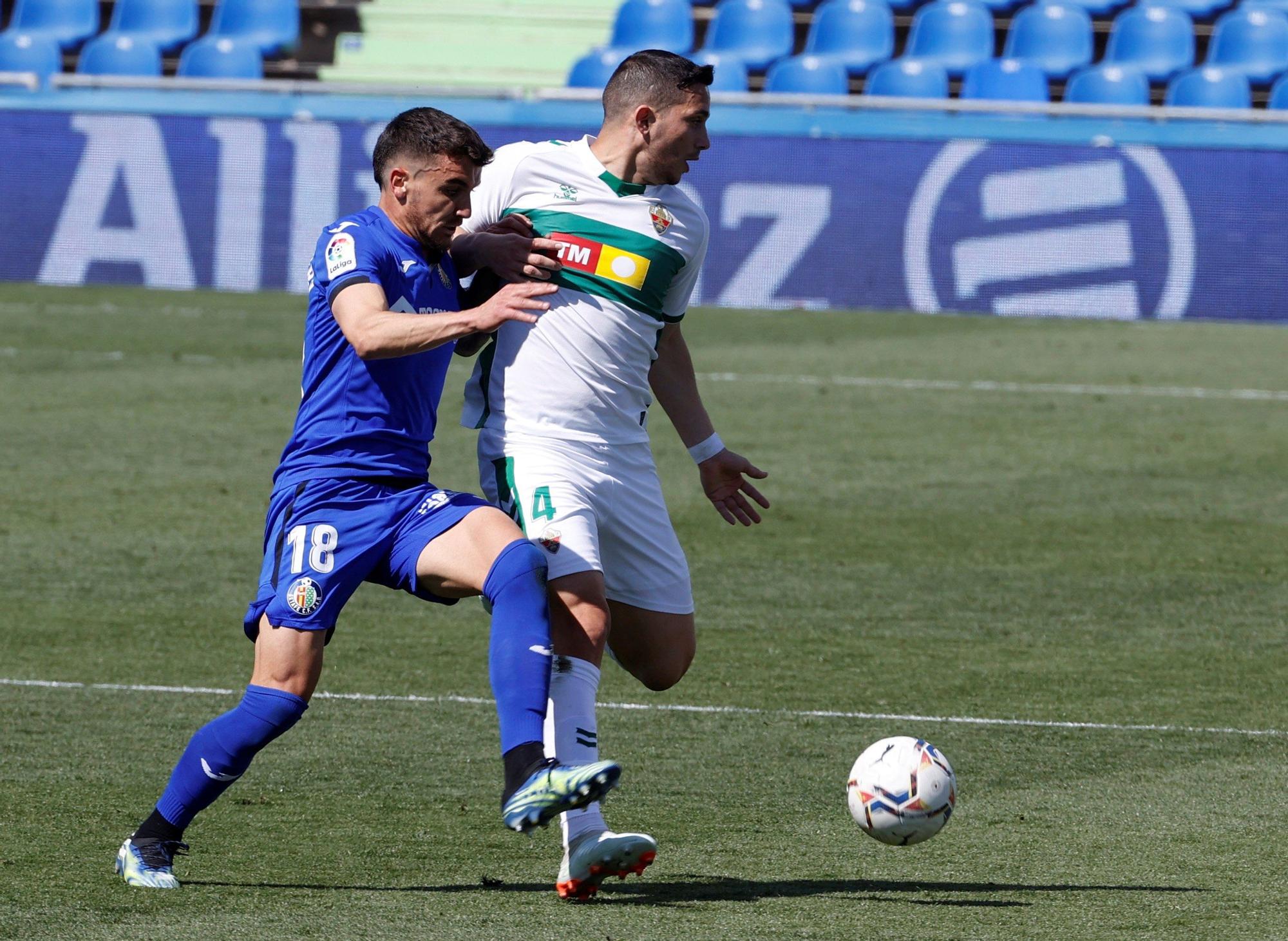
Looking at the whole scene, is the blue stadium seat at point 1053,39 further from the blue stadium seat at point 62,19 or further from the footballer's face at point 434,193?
the footballer's face at point 434,193

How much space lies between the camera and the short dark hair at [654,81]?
15.8 ft

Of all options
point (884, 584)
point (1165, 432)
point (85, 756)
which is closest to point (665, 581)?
point (85, 756)

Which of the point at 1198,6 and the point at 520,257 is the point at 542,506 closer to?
the point at 520,257

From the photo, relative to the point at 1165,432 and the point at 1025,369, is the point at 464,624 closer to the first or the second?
the point at 1165,432

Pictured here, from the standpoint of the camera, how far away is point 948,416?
1271 centimetres

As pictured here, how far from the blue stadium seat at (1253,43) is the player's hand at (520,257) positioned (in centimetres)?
1763

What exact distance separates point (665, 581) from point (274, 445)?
22.6ft

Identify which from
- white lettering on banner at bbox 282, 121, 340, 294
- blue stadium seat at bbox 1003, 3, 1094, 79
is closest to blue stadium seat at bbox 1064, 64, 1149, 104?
blue stadium seat at bbox 1003, 3, 1094, 79

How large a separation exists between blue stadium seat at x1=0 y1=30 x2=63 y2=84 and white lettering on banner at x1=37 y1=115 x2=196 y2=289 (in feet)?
16.7

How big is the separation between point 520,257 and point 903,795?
160cm

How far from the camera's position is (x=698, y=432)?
538 cm

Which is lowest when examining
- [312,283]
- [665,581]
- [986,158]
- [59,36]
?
[59,36]

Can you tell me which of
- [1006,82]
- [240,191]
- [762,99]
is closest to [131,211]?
[240,191]

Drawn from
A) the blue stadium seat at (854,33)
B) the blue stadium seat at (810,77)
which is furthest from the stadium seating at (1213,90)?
the blue stadium seat at (810,77)
